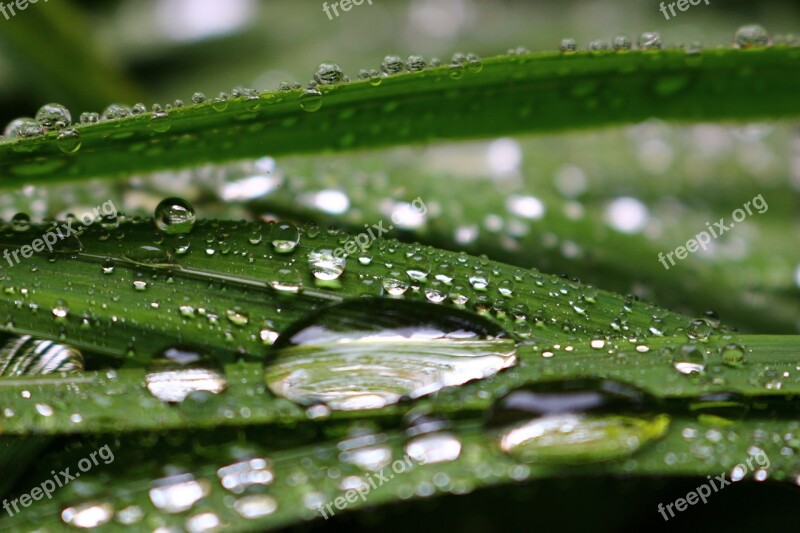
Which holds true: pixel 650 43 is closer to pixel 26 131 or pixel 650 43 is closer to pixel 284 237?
pixel 284 237

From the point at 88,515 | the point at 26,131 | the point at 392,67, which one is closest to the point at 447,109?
→ the point at 392,67

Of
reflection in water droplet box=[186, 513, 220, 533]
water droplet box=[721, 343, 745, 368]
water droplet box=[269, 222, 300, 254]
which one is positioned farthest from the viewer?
water droplet box=[269, 222, 300, 254]

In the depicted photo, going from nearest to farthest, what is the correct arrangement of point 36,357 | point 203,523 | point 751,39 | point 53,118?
1. point 203,523
2. point 36,357
3. point 53,118
4. point 751,39

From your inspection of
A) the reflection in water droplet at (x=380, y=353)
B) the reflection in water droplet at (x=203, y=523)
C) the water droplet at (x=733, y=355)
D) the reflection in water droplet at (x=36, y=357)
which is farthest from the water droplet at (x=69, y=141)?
the water droplet at (x=733, y=355)

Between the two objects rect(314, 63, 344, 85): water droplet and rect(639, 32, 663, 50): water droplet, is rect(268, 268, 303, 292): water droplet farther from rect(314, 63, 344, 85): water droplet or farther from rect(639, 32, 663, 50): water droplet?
rect(639, 32, 663, 50): water droplet

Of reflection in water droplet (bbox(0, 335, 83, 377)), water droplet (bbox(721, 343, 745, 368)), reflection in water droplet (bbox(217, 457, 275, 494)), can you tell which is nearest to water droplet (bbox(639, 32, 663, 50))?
water droplet (bbox(721, 343, 745, 368))
